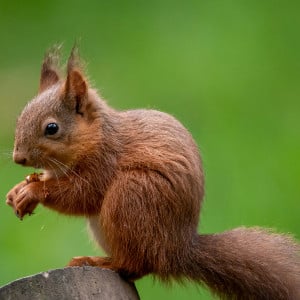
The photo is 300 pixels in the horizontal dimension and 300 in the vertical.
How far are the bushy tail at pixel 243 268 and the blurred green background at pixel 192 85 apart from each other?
4.35 ft

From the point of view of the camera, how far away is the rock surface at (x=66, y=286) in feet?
13.3

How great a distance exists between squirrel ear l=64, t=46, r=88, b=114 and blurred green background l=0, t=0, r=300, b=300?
1167 mm

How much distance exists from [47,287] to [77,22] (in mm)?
5317

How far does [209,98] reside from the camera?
7.98 m

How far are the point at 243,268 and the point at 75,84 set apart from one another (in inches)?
31.7

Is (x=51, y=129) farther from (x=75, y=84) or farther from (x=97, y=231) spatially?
(x=97, y=231)

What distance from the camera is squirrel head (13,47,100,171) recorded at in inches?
190

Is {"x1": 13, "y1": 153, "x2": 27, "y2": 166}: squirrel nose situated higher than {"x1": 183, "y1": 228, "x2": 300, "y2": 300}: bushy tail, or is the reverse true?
{"x1": 13, "y1": 153, "x2": 27, "y2": 166}: squirrel nose

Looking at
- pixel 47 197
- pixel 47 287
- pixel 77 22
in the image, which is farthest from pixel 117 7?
pixel 47 287

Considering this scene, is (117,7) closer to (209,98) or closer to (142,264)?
(209,98)

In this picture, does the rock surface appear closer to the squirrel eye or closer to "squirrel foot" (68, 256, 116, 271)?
"squirrel foot" (68, 256, 116, 271)

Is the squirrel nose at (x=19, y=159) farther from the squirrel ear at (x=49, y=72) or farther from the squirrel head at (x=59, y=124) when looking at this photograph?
the squirrel ear at (x=49, y=72)

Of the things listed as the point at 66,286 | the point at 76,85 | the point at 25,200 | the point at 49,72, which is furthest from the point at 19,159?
the point at 66,286

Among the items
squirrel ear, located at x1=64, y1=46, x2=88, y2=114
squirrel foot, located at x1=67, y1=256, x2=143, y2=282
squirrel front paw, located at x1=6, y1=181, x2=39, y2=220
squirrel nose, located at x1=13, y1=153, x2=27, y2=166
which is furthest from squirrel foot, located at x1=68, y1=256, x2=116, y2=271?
squirrel ear, located at x1=64, y1=46, x2=88, y2=114
